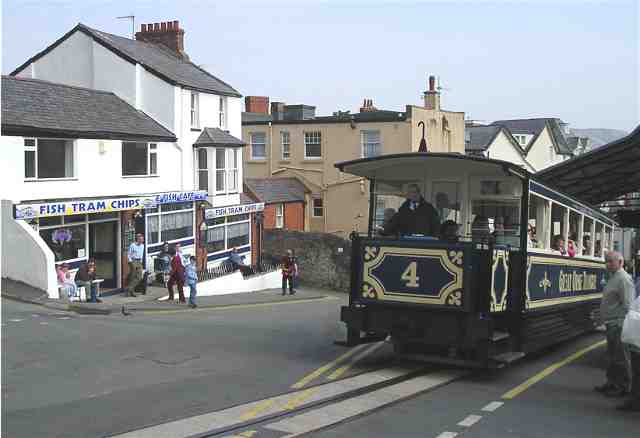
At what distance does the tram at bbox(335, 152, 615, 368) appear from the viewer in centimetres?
1112

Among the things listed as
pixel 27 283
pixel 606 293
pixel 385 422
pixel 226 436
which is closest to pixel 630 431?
pixel 606 293

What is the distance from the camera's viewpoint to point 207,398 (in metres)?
9.77

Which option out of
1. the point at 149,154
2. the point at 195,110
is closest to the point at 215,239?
the point at 195,110

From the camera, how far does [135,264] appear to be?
80.1ft

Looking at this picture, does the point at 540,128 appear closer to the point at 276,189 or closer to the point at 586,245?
the point at 276,189

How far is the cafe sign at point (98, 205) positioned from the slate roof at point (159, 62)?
4.18 m

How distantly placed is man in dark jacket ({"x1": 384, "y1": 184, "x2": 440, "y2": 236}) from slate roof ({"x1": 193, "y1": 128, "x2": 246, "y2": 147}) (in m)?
19.3

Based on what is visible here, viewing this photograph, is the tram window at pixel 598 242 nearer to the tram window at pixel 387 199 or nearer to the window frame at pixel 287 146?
the tram window at pixel 387 199

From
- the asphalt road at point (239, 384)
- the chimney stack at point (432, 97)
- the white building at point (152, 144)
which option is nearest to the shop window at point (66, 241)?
the white building at point (152, 144)

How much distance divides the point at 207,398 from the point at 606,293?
5.21 metres

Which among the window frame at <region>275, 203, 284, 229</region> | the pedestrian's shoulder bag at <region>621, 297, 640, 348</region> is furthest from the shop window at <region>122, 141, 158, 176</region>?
the pedestrian's shoulder bag at <region>621, 297, 640, 348</region>

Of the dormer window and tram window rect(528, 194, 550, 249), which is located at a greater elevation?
the dormer window

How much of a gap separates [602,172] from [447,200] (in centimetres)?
703

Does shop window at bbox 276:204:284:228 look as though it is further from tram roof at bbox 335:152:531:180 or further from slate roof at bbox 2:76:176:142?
tram roof at bbox 335:152:531:180
